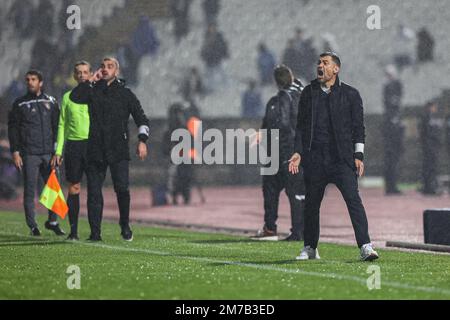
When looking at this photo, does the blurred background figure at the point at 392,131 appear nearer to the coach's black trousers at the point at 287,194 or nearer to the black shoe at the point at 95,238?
the coach's black trousers at the point at 287,194

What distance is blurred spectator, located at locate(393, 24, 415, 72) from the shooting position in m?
39.2

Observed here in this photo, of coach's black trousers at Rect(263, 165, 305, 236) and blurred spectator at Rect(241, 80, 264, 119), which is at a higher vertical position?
blurred spectator at Rect(241, 80, 264, 119)

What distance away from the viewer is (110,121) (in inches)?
598

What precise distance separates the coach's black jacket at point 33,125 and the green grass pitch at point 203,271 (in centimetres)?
113

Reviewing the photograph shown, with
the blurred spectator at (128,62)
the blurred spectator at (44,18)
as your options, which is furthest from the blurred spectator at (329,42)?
the blurred spectator at (44,18)

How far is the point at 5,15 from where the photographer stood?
39188 millimetres

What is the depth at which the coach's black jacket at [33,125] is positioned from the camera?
53.9 ft

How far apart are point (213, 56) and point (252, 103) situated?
2.34 m

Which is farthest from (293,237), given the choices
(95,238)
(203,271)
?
(203,271)

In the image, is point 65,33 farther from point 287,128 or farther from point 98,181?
point 98,181

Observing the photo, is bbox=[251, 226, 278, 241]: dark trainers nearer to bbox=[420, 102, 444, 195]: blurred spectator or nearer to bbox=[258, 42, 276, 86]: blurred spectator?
bbox=[420, 102, 444, 195]: blurred spectator

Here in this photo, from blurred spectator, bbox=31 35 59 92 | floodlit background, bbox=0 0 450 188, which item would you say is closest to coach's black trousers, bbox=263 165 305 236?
floodlit background, bbox=0 0 450 188

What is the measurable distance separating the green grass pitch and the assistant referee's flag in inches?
16.9

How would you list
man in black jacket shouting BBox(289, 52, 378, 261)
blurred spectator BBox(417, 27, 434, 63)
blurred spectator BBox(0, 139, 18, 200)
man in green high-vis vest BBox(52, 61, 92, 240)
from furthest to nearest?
blurred spectator BBox(417, 27, 434, 63)
blurred spectator BBox(0, 139, 18, 200)
man in green high-vis vest BBox(52, 61, 92, 240)
man in black jacket shouting BBox(289, 52, 378, 261)
